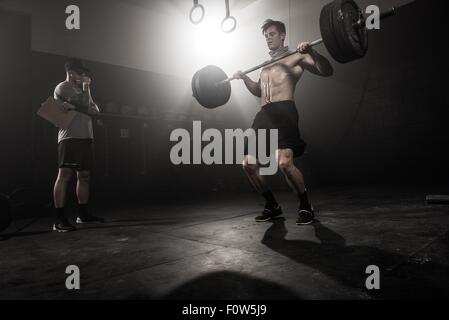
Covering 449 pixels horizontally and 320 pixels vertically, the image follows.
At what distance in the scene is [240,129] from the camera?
6.24 meters

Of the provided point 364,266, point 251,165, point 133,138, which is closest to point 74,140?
point 251,165

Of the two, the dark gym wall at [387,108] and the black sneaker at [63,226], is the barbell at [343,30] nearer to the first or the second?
the black sneaker at [63,226]

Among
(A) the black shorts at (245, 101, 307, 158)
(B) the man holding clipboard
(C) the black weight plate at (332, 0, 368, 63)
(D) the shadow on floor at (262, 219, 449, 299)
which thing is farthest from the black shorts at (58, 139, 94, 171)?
(C) the black weight plate at (332, 0, 368, 63)

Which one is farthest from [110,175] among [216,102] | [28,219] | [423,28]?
[423,28]

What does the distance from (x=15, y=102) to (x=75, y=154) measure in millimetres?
2100

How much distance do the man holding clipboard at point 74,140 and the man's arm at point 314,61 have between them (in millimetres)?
1740

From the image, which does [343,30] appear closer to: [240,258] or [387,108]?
[240,258]

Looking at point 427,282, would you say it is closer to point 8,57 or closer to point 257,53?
point 8,57

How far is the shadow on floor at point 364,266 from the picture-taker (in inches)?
36.7

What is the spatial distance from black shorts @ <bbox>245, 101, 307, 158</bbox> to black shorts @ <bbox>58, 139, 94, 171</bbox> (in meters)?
1.43

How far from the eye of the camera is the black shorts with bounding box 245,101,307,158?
2.18m

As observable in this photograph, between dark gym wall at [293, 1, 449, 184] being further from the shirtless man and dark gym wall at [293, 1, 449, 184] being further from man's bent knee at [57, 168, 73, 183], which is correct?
man's bent knee at [57, 168, 73, 183]

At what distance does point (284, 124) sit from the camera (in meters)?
2.18
